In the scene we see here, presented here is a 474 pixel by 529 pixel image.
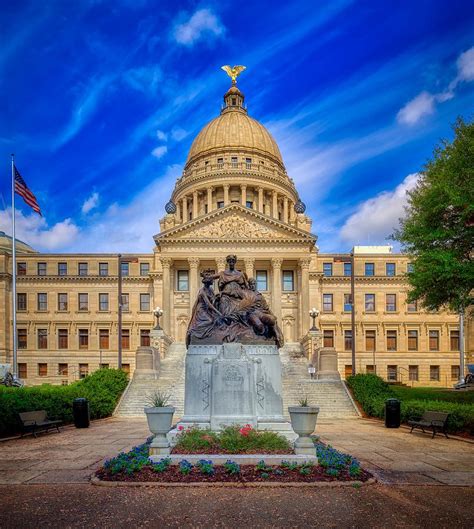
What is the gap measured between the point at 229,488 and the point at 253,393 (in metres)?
3.40

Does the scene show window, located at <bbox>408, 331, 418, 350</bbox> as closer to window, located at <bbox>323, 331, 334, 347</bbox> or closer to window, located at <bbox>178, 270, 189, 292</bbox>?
window, located at <bbox>323, 331, 334, 347</bbox>

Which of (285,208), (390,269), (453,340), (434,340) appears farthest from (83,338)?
(453,340)

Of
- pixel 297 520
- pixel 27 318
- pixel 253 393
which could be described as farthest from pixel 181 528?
pixel 27 318

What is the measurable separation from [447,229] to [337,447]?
51.9ft

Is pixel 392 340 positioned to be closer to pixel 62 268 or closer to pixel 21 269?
pixel 62 268

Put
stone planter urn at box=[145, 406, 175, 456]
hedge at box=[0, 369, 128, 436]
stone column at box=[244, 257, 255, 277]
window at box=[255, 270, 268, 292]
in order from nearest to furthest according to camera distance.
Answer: stone planter urn at box=[145, 406, 175, 456]
hedge at box=[0, 369, 128, 436]
stone column at box=[244, 257, 255, 277]
window at box=[255, 270, 268, 292]

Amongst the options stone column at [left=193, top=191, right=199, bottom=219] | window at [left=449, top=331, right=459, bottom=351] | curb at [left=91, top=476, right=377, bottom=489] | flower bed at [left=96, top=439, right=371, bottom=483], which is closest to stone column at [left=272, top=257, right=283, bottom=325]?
stone column at [left=193, top=191, right=199, bottom=219]

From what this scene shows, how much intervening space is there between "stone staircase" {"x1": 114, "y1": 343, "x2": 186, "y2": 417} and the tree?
15.8 m

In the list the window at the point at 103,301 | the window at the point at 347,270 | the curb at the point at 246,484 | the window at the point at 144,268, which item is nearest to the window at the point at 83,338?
the window at the point at 103,301

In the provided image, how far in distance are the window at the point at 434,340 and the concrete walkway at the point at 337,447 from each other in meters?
45.8

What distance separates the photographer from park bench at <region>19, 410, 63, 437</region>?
19203mm

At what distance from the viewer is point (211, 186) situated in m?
73.7

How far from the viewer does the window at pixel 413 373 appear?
63.4 m

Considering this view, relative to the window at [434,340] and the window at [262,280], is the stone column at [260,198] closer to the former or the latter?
the window at [262,280]
